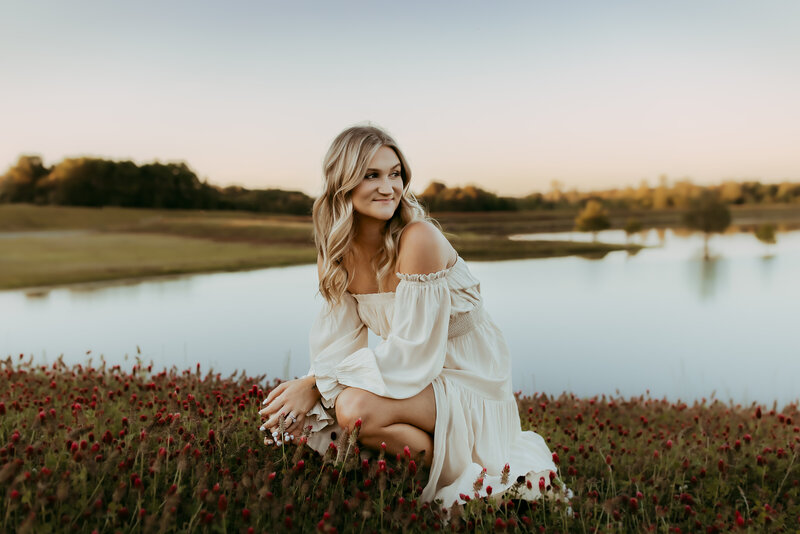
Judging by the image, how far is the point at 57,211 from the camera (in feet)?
54.4

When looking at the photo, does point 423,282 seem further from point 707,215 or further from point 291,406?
point 707,215

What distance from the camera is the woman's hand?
3494 millimetres

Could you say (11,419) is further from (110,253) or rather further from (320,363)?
(110,253)

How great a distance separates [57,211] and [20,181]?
108 cm

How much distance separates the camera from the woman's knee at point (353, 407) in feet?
10.8

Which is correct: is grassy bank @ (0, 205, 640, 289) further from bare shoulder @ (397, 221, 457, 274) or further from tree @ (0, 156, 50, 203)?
bare shoulder @ (397, 221, 457, 274)

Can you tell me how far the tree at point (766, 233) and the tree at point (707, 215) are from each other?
87cm

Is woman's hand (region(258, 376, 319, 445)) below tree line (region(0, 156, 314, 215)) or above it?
below

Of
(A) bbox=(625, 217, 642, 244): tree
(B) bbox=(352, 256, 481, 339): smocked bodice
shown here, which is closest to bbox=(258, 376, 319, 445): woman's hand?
(B) bbox=(352, 256, 481, 339): smocked bodice

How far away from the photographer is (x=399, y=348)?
3.41 meters

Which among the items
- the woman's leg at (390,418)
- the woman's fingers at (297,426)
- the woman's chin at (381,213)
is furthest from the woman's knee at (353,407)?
the woman's chin at (381,213)

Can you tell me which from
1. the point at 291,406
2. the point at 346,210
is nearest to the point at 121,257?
the point at 346,210

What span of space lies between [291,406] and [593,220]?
1777 cm

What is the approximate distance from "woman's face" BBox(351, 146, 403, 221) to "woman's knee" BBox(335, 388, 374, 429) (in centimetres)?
99
